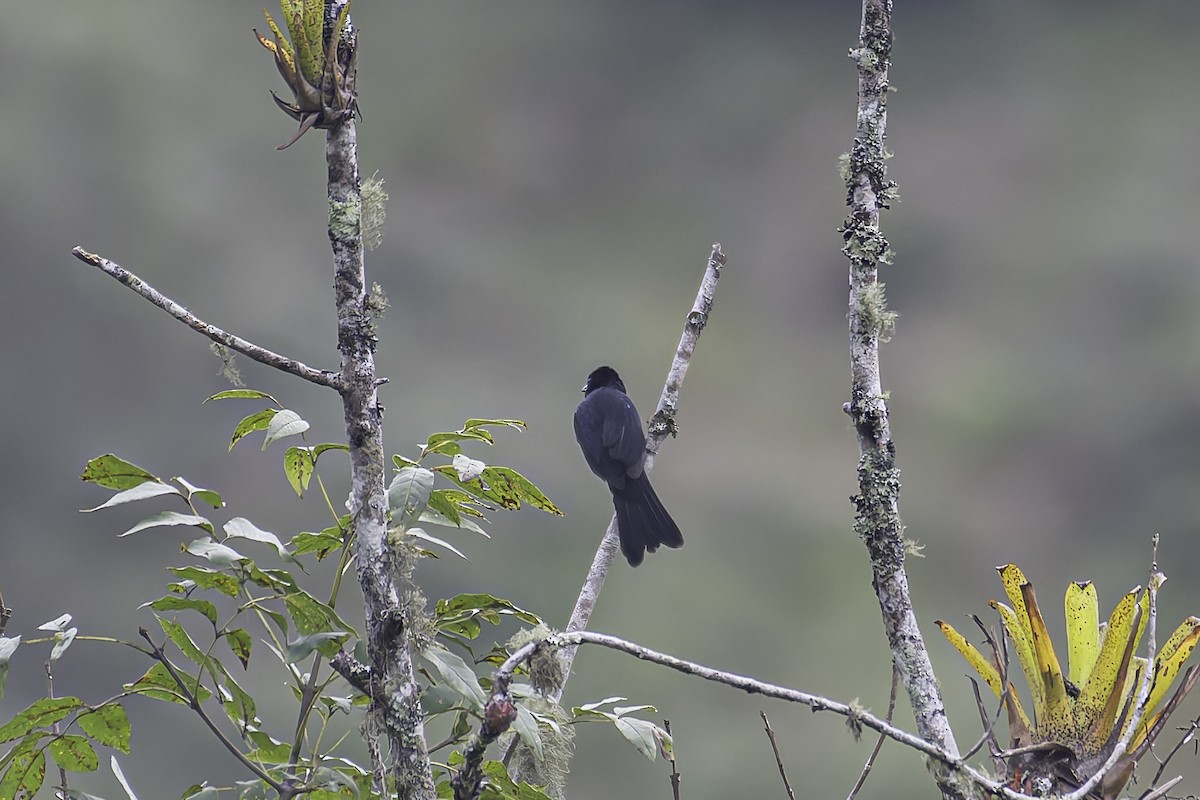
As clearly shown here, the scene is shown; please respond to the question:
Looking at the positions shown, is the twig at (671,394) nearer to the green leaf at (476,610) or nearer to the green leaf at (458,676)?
the green leaf at (476,610)

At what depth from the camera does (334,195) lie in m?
1.90

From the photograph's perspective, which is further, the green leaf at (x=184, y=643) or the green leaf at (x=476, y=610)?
the green leaf at (x=476, y=610)

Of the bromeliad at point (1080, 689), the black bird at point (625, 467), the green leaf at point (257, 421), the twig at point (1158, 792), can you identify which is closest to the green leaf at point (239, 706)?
the green leaf at point (257, 421)

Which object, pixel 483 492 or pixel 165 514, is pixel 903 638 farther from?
pixel 165 514

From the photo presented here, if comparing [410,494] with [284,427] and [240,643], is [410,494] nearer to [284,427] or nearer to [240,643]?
[284,427]

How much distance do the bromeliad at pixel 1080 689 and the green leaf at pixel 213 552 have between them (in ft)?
4.04

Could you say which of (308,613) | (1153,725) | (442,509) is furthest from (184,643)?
(1153,725)

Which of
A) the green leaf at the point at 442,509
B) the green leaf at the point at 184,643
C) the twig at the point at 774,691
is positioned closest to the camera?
the twig at the point at 774,691

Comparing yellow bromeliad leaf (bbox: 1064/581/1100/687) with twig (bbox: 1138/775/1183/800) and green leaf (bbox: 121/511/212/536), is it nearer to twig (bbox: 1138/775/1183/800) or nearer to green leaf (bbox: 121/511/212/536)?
twig (bbox: 1138/775/1183/800)

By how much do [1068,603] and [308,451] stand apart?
1409mm

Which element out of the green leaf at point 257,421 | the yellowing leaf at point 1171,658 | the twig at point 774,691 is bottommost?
the twig at point 774,691

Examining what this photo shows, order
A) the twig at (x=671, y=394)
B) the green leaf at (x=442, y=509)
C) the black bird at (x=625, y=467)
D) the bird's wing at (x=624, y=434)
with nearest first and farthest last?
the green leaf at (x=442, y=509) → the twig at (x=671, y=394) → the black bird at (x=625, y=467) → the bird's wing at (x=624, y=434)

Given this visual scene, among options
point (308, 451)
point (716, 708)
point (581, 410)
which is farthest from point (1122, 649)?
point (716, 708)

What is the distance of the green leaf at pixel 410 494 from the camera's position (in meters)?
1.78
